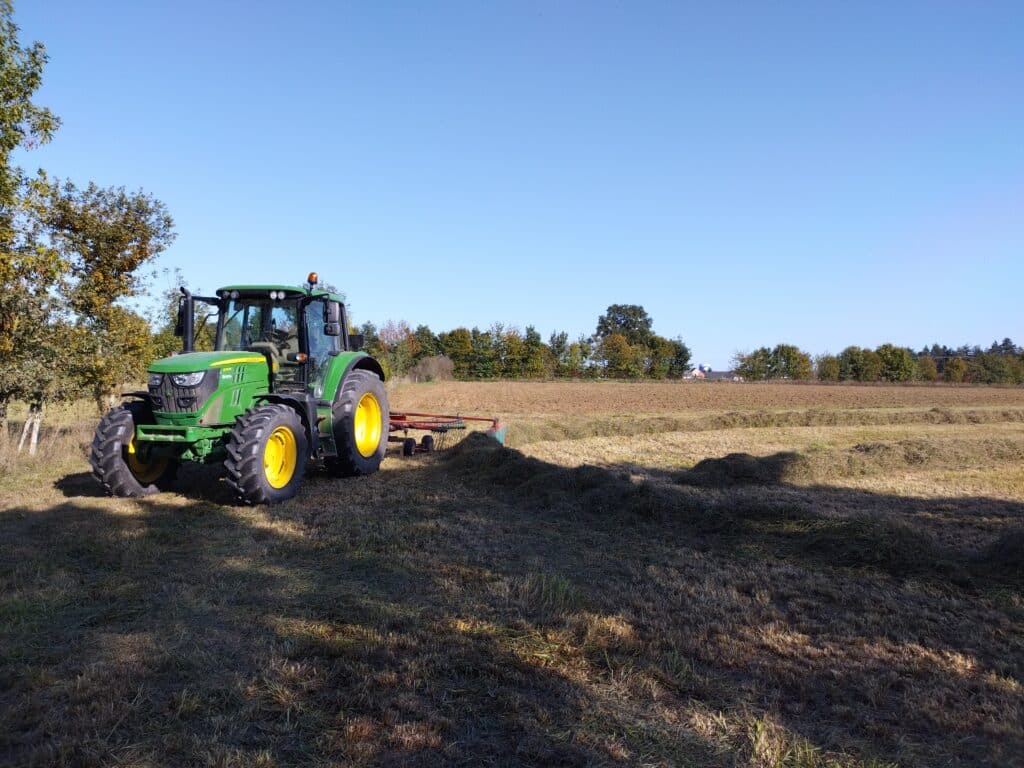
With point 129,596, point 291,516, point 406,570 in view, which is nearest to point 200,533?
point 291,516

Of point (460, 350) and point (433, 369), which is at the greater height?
point (460, 350)

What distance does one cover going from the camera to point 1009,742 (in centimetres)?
271

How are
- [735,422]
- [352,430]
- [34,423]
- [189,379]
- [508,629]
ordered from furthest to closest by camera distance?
[735,422] < [34,423] < [352,430] < [189,379] < [508,629]

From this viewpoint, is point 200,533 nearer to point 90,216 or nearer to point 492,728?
point 492,728

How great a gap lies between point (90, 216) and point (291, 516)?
822 centimetres

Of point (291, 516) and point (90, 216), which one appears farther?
point (90, 216)

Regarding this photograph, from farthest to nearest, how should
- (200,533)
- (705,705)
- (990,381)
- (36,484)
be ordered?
(990,381) → (36,484) → (200,533) → (705,705)

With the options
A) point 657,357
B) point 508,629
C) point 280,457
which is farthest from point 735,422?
point 657,357

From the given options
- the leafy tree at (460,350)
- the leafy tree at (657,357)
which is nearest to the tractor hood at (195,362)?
the leafy tree at (460,350)

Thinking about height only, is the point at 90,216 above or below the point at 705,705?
above

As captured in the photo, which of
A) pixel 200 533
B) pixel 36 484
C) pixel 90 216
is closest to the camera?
pixel 200 533

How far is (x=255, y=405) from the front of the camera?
25.1 ft

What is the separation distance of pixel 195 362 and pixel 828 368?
63488 mm

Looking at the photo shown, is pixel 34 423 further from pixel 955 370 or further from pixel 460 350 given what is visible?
pixel 955 370
